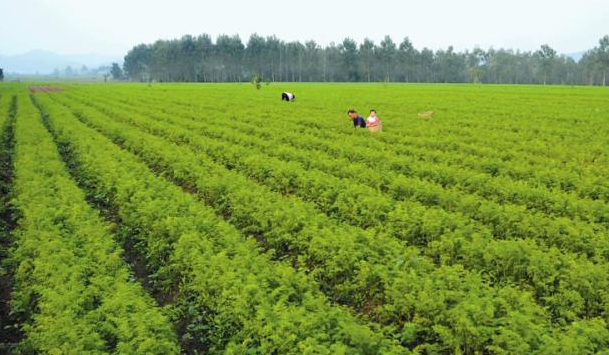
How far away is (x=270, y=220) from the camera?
36.0ft

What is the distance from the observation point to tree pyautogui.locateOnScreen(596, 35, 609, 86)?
423ft

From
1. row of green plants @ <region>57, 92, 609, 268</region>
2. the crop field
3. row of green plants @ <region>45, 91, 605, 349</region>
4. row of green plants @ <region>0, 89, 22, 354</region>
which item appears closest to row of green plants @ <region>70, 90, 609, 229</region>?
the crop field

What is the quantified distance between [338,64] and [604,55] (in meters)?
72.7

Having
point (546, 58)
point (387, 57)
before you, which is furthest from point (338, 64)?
point (546, 58)

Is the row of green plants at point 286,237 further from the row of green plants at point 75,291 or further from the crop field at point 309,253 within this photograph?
the row of green plants at point 75,291

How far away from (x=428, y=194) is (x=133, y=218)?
7.12m

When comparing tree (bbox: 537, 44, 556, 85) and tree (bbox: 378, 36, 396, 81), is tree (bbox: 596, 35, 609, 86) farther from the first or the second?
tree (bbox: 378, 36, 396, 81)

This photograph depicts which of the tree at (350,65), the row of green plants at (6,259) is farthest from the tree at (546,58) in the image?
the row of green plants at (6,259)

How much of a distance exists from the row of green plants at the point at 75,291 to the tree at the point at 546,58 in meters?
152

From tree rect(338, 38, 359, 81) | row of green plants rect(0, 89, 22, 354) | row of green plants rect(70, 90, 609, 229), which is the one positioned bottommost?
row of green plants rect(0, 89, 22, 354)

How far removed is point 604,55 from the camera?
129750 millimetres

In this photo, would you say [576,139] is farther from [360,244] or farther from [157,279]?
[157,279]

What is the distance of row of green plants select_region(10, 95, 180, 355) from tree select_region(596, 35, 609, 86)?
483 ft

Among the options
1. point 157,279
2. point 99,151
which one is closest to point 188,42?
point 99,151
